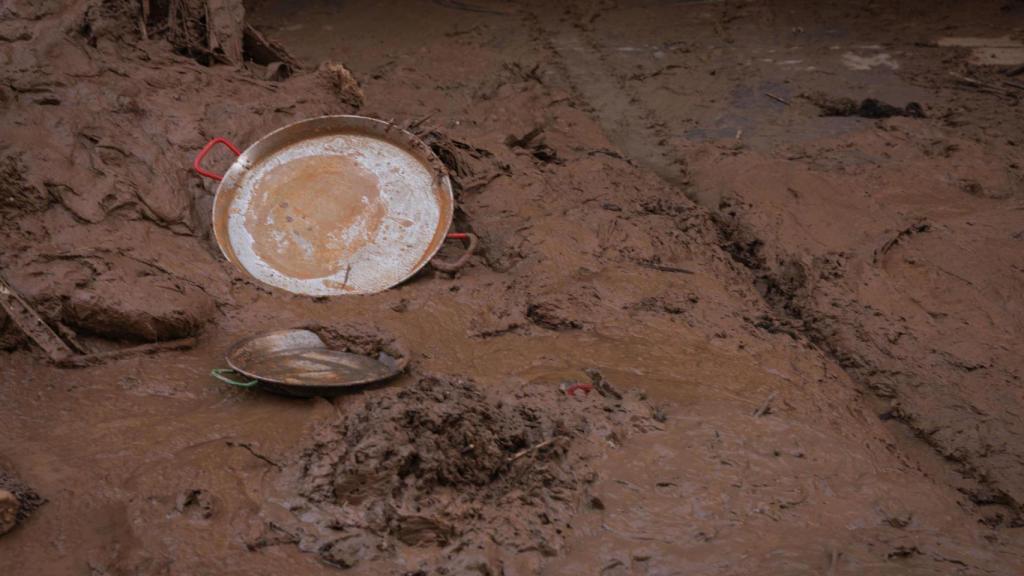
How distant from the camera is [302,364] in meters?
3.39

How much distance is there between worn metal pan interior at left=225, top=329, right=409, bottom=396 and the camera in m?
3.16

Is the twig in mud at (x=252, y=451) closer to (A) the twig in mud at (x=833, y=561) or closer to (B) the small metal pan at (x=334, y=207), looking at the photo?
(B) the small metal pan at (x=334, y=207)

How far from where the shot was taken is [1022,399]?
3527mm

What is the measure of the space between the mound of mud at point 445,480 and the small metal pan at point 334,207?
1.19 metres

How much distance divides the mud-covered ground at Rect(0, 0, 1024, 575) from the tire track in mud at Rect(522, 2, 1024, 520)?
0.02m

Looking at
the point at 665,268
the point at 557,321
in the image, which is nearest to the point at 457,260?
the point at 557,321

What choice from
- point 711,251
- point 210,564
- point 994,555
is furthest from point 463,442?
point 711,251

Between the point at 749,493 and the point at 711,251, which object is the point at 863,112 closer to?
the point at 711,251

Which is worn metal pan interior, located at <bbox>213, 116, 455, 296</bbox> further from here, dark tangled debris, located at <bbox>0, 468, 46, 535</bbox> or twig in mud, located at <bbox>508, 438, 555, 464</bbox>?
dark tangled debris, located at <bbox>0, 468, 46, 535</bbox>

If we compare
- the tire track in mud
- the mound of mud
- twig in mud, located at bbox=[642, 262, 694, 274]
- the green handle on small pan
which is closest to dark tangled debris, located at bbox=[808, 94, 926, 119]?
the tire track in mud

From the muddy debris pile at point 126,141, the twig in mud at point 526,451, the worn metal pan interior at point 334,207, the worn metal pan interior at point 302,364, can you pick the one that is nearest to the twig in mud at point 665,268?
the worn metal pan interior at point 334,207

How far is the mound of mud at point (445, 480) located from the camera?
258 cm

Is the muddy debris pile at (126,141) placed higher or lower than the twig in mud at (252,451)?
higher

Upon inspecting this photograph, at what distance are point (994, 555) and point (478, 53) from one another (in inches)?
200
